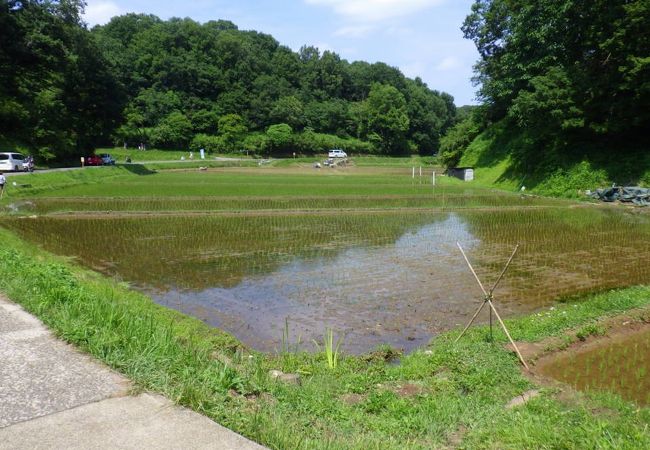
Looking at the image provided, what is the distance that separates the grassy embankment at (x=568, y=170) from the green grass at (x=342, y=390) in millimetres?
26993

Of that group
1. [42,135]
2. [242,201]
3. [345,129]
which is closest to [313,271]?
[242,201]

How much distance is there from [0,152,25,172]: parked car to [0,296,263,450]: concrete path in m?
32.4

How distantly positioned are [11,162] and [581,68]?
1461 inches

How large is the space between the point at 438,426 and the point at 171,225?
1603 centimetres

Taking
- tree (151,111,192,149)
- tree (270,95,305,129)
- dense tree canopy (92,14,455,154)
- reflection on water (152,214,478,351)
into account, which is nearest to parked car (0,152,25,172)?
reflection on water (152,214,478,351)

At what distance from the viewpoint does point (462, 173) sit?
149 feet

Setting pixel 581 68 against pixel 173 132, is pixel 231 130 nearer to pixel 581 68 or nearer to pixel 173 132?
pixel 173 132

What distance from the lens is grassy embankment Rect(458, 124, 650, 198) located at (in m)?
30.3

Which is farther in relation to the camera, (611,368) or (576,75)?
(576,75)

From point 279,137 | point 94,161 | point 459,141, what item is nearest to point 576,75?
point 459,141

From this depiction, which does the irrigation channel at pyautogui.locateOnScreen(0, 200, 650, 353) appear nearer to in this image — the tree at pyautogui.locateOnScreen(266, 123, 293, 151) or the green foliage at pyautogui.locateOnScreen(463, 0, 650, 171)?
the green foliage at pyautogui.locateOnScreen(463, 0, 650, 171)

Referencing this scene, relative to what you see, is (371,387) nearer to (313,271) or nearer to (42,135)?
(313,271)

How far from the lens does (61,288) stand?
7.02m

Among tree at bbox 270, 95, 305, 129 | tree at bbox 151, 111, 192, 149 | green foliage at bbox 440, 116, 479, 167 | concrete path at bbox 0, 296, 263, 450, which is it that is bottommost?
concrete path at bbox 0, 296, 263, 450
